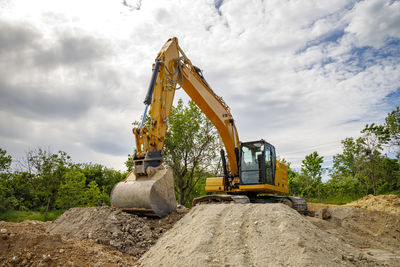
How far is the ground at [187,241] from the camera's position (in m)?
4.26

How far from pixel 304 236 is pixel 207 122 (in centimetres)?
1484

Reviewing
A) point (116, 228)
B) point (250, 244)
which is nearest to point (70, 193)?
point (116, 228)

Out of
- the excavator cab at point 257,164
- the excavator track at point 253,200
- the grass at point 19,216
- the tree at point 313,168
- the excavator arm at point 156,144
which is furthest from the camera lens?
the tree at point 313,168

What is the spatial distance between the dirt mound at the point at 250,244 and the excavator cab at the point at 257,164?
3437 millimetres

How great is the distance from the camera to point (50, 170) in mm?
15156

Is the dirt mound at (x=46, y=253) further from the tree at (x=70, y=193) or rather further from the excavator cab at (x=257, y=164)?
the tree at (x=70, y=193)

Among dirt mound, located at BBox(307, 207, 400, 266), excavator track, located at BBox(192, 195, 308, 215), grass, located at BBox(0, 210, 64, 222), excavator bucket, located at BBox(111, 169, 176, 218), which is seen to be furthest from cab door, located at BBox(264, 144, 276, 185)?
grass, located at BBox(0, 210, 64, 222)

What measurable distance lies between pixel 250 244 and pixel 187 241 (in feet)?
3.76

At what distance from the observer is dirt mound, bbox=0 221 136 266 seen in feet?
13.5

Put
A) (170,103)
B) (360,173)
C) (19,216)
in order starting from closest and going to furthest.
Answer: (170,103), (19,216), (360,173)

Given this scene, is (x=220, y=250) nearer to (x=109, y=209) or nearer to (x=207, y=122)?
(x=109, y=209)

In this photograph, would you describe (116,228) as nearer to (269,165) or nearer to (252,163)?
(252,163)

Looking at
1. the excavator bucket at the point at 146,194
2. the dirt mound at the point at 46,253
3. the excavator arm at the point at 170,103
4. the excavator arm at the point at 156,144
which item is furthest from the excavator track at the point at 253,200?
the dirt mound at the point at 46,253

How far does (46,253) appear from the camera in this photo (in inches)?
169
